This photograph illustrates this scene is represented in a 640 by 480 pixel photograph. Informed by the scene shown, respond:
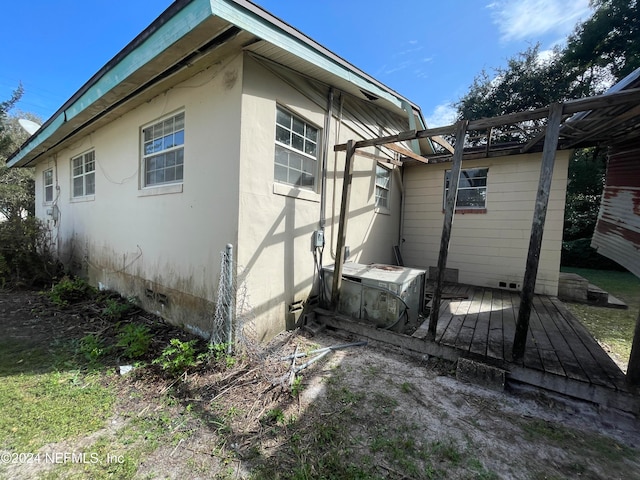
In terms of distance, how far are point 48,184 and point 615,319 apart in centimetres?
1474

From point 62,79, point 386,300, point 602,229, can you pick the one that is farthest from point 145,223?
point 62,79

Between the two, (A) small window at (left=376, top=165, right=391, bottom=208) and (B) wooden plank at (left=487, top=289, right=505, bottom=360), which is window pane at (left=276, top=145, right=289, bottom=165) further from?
(B) wooden plank at (left=487, top=289, right=505, bottom=360)

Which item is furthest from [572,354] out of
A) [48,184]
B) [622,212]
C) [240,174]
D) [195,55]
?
[48,184]

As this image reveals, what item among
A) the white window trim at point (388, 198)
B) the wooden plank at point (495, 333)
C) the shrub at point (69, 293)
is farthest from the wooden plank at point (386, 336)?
the shrub at point (69, 293)

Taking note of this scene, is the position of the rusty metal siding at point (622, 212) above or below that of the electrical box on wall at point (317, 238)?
above

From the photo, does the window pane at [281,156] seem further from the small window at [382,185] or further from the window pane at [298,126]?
the small window at [382,185]

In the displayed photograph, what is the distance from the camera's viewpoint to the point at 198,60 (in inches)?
122

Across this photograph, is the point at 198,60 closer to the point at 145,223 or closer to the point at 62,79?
the point at 145,223

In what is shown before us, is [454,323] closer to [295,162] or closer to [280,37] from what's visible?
[295,162]

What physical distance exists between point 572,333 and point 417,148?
217 inches

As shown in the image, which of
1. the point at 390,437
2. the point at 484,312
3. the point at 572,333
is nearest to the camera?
the point at 390,437

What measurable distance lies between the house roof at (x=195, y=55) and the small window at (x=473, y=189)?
3.18 m

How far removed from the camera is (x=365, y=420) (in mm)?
2219

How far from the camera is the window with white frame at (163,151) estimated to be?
3.85 meters
